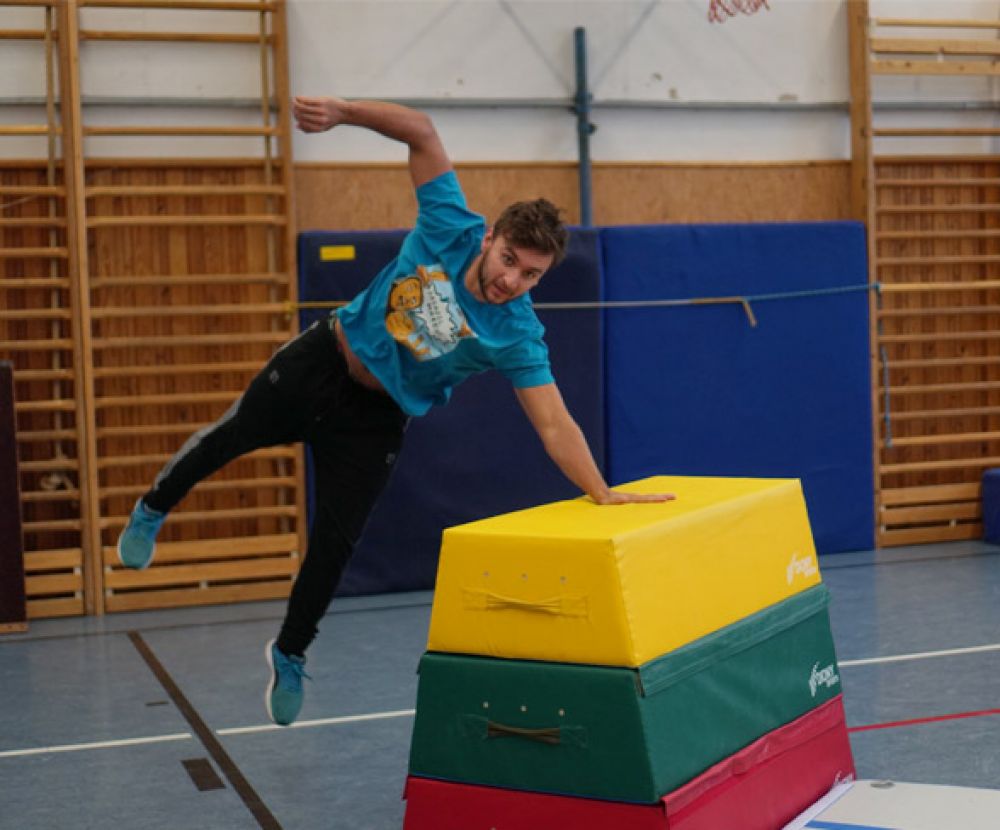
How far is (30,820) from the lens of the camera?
3.83m

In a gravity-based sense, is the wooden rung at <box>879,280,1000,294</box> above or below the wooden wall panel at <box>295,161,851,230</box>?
below

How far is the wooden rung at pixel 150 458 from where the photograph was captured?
22.1ft

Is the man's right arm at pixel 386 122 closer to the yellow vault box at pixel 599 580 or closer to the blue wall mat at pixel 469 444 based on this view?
the yellow vault box at pixel 599 580

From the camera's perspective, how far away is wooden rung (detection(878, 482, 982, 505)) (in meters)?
8.00

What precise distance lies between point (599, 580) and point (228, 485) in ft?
14.0

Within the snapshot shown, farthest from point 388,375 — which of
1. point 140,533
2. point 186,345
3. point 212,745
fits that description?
point 186,345

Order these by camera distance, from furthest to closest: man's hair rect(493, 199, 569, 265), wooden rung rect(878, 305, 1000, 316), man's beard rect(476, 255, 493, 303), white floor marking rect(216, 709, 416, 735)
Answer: wooden rung rect(878, 305, 1000, 316)
white floor marking rect(216, 709, 416, 735)
man's beard rect(476, 255, 493, 303)
man's hair rect(493, 199, 569, 265)

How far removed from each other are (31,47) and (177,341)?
1528 mm

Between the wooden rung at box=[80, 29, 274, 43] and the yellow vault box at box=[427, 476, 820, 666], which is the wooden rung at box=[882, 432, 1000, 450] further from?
the yellow vault box at box=[427, 476, 820, 666]

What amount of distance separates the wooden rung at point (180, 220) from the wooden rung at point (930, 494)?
372cm

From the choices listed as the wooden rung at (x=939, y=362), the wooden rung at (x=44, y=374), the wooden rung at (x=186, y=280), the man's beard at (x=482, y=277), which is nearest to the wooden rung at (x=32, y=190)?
the wooden rung at (x=186, y=280)

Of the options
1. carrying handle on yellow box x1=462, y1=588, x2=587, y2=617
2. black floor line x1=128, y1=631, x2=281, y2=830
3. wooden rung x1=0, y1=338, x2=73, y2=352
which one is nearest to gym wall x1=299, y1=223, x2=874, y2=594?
wooden rung x1=0, y1=338, x2=73, y2=352

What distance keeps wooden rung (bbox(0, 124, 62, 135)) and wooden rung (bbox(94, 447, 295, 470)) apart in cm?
154

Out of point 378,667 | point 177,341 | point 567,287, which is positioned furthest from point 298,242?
point 378,667
